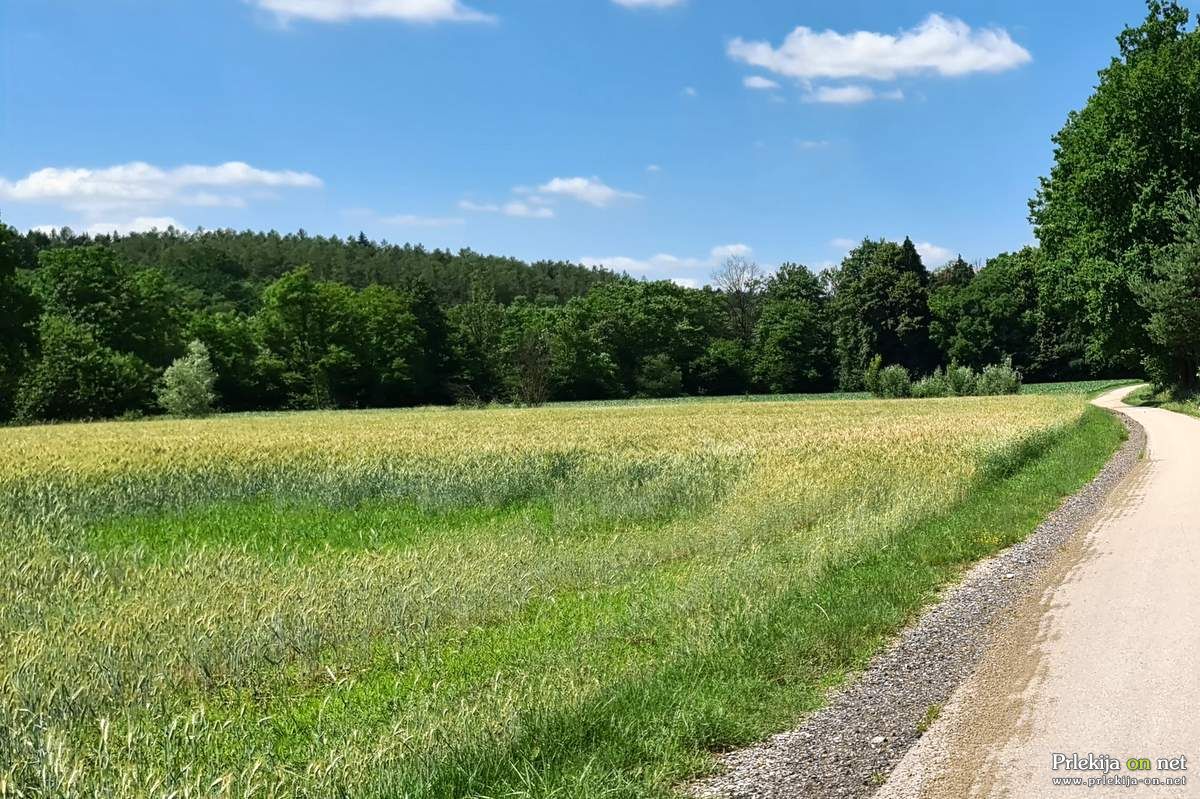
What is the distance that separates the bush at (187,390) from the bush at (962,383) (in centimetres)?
6056

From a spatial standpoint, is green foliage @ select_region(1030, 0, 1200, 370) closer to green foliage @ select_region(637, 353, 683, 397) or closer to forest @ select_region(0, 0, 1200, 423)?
forest @ select_region(0, 0, 1200, 423)

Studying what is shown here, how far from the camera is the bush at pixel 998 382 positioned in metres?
72.4

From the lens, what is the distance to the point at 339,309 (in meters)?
84.2

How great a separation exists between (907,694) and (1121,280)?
42070 millimetres

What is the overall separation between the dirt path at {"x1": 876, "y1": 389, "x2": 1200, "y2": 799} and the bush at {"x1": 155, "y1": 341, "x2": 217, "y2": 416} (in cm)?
6526

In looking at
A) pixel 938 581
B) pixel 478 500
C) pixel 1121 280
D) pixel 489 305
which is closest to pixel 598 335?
pixel 489 305

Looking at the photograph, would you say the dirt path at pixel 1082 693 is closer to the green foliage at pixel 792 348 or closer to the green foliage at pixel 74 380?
the green foliage at pixel 74 380

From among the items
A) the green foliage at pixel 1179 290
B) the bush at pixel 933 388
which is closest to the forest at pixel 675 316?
the green foliage at pixel 1179 290

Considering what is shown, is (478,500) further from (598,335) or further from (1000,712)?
(598,335)

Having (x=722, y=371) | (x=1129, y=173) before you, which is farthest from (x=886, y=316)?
(x=1129, y=173)

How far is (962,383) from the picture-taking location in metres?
74.9

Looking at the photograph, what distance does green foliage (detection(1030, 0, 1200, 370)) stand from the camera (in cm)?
3872

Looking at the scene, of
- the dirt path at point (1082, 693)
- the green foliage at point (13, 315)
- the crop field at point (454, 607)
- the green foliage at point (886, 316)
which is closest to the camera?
the dirt path at point (1082, 693)

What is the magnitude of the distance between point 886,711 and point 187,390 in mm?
67572
